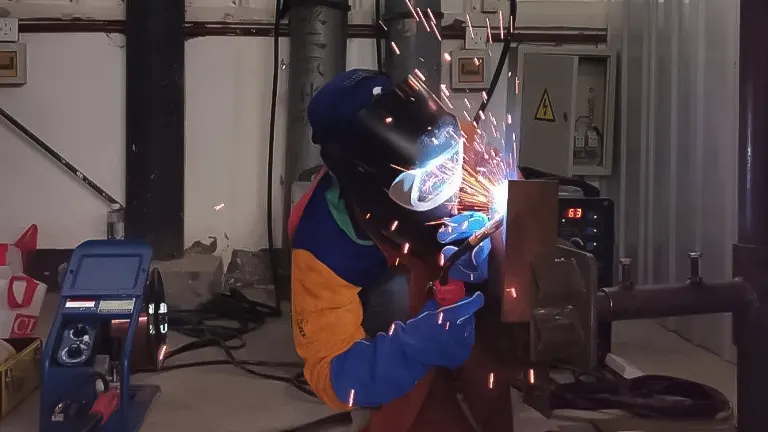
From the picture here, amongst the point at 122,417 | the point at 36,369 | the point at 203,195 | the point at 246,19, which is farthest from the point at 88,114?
the point at 122,417

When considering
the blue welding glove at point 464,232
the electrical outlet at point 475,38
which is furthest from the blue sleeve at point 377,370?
the electrical outlet at point 475,38

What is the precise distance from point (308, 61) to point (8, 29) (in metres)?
1.01

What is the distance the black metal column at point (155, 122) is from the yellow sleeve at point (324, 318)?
4.40 ft

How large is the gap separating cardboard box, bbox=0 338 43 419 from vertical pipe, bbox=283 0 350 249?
927 mm

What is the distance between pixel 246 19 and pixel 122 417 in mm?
1500

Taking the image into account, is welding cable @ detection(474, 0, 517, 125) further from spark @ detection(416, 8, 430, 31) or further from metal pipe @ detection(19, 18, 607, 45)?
spark @ detection(416, 8, 430, 31)

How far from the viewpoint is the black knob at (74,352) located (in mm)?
1236

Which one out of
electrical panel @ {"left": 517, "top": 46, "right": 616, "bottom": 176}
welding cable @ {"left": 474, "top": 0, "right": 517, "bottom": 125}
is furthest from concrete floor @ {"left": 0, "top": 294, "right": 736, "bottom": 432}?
welding cable @ {"left": 474, "top": 0, "right": 517, "bottom": 125}

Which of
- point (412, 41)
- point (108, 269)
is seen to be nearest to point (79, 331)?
point (108, 269)

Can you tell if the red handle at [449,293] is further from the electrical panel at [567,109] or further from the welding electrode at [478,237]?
the electrical panel at [567,109]

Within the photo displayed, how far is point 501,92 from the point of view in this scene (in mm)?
2330

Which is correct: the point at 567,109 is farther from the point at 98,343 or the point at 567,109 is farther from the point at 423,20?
the point at 98,343

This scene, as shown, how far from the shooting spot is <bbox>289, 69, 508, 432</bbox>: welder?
3.01 ft

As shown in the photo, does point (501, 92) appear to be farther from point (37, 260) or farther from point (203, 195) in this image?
point (37, 260)
